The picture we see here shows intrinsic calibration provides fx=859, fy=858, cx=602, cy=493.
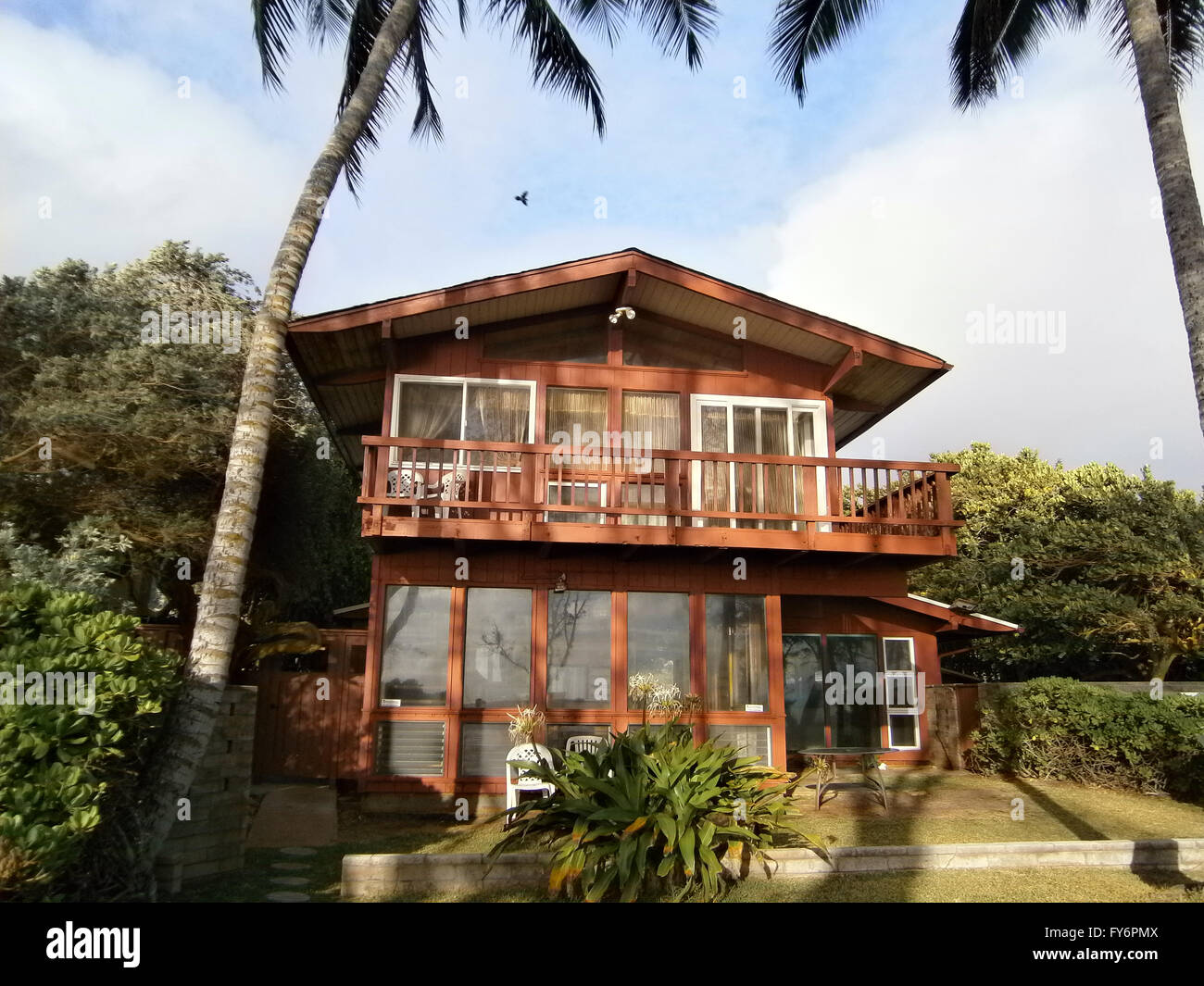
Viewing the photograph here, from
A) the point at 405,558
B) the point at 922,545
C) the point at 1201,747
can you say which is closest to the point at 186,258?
the point at 405,558

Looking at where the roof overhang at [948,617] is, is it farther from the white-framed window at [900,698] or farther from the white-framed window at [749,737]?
the white-framed window at [749,737]

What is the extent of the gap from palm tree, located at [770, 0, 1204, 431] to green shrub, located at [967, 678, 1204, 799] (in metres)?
5.79

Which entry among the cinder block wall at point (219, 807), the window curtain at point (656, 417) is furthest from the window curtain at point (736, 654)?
the cinder block wall at point (219, 807)

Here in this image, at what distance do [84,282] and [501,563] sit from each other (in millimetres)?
7876

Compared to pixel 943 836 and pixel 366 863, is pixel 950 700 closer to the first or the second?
pixel 943 836

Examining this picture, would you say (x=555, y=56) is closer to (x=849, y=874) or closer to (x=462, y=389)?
(x=462, y=389)

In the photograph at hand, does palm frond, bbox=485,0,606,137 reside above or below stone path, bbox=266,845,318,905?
above

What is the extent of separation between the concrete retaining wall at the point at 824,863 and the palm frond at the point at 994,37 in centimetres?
1005

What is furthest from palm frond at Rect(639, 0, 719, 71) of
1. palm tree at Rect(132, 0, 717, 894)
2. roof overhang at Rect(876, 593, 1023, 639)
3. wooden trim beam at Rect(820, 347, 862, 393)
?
roof overhang at Rect(876, 593, 1023, 639)

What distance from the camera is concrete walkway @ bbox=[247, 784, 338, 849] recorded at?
8.98 metres

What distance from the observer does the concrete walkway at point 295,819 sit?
8.98 meters

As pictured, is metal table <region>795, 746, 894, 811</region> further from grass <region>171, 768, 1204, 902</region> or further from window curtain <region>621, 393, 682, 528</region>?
window curtain <region>621, 393, 682, 528</region>
